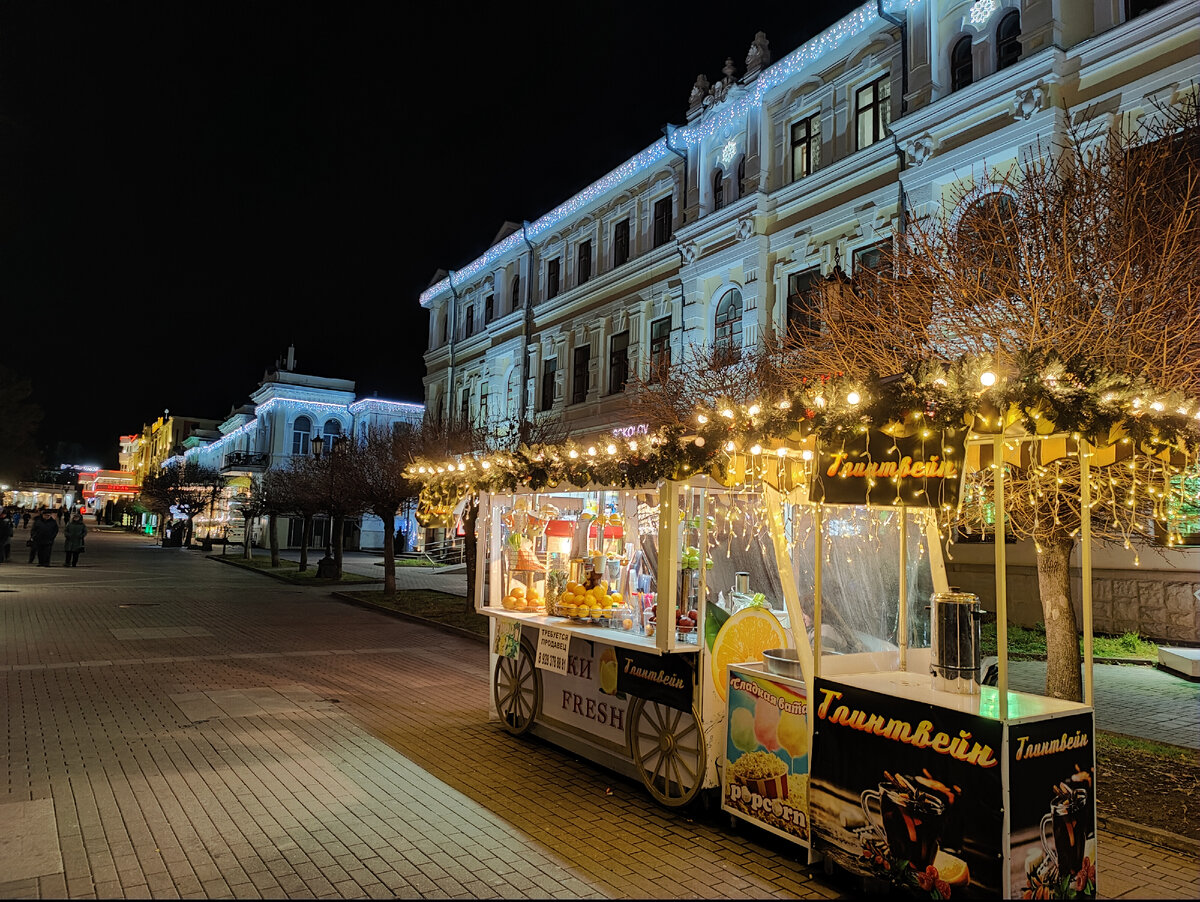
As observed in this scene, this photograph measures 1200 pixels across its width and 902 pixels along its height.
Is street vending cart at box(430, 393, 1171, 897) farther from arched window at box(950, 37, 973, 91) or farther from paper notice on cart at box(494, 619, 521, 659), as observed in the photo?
arched window at box(950, 37, 973, 91)

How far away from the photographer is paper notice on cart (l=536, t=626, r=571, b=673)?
710 centimetres

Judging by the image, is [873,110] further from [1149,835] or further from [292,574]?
[292,574]

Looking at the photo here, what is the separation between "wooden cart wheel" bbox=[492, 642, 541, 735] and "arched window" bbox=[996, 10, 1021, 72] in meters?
14.9

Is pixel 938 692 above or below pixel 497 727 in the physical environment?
above

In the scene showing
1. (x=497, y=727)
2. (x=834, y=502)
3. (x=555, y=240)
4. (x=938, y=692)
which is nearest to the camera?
(x=938, y=692)

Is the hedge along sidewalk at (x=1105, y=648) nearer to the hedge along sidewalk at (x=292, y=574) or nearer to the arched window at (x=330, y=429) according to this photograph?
the hedge along sidewalk at (x=292, y=574)

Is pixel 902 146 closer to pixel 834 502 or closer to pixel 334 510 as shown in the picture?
pixel 834 502

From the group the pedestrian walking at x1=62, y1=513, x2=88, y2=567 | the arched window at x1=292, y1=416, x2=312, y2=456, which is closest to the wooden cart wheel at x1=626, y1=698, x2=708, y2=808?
the pedestrian walking at x1=62, y1=513, x2=88, y2=567

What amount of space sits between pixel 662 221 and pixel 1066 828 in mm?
22576

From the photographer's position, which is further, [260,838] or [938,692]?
[260,838]

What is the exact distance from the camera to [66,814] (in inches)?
214

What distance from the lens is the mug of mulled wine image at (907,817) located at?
4.20 m

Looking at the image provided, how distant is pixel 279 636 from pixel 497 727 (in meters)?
8.03

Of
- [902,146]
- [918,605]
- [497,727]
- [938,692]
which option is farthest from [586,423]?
[938,692]
